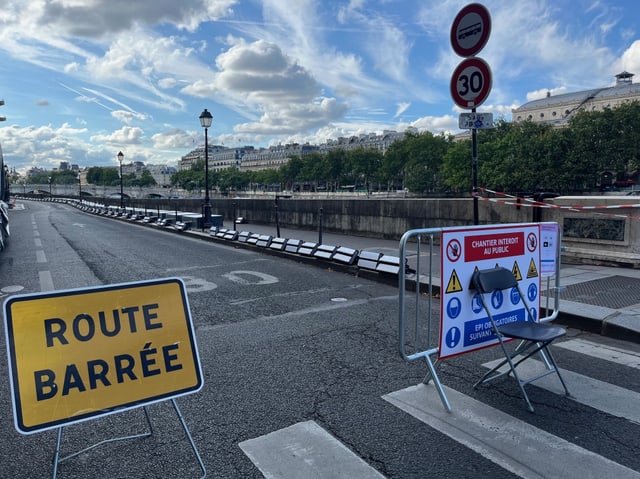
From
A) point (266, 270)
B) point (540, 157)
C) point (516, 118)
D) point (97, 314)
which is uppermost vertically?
point (516, 118)

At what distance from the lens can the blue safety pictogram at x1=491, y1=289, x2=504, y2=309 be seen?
428cm

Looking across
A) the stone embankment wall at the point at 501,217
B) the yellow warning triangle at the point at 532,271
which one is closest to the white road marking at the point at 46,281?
the stone embankment wall at the point at 501,217

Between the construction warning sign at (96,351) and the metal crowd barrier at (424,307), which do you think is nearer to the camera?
the construction warning sign at (96,351)

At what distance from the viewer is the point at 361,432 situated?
3.31m

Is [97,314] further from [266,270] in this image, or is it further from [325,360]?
[266,270]

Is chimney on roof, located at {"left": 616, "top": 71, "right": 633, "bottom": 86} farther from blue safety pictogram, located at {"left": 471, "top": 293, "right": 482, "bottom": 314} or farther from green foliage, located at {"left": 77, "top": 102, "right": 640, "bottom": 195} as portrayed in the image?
blue safety pictogram, located at {"left": 471, "top": 293, "right": 482, "bottom": 314}

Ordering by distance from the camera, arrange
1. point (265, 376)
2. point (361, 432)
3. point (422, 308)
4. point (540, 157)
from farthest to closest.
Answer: point (540, 157), point (422, 308), point (265, 376), point (361, 432)

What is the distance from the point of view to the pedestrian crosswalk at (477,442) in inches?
112

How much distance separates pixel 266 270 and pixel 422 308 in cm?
470

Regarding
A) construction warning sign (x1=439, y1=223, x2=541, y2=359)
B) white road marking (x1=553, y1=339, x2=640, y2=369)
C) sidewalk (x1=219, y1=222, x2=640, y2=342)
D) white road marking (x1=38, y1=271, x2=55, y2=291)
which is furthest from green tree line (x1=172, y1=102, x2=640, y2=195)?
construction warning sign (x1=439, y1=223, x2=541, y2=359)

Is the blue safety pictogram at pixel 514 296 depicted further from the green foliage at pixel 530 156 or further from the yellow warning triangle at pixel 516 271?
the green foliage at pixel 530 156

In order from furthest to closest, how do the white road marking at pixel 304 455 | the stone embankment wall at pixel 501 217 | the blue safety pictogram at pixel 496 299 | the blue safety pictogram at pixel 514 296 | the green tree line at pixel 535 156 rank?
1. the green tree line at pixel 535 156
2. the stone embankment wall at pixel 501 217
3. the blue safety pictogram at pixel 514 296
4. the blue safety pictogram at pixel 496 299
5. the white road marking at pixel 304 455

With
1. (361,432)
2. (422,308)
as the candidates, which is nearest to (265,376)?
(361,432)

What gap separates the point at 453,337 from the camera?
4.02m
